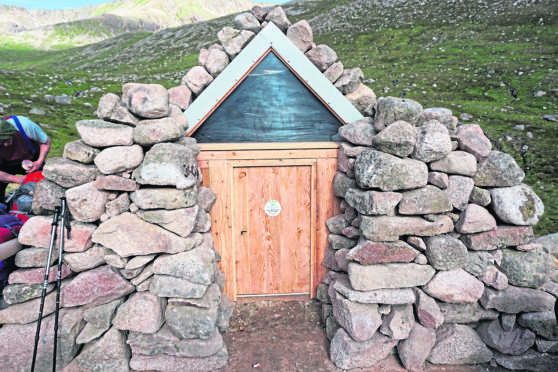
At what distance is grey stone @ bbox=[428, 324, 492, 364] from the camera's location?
17.5ft

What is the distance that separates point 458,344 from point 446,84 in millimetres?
22474

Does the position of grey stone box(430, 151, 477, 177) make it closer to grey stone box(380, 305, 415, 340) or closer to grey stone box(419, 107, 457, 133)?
grey stone box(419, 107, 457, 133)

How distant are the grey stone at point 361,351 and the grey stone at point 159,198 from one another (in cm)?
351

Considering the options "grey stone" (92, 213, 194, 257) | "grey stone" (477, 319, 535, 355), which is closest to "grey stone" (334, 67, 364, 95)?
"grey stone" (92, 213, 194, 257)

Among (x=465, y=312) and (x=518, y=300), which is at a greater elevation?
(x=518, y=300)

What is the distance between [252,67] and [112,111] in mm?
2501

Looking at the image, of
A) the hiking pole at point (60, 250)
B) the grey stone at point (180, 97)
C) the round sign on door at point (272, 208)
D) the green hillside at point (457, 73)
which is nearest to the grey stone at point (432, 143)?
the round sign on door at point (272, 208)

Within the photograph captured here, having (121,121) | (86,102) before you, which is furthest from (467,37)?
(121,121)

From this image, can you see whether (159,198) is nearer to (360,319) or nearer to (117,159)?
(117,159)

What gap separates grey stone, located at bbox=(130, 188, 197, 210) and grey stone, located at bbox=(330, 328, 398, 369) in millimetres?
3512

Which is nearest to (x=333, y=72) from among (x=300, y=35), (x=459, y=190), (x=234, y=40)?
(x=300, y=35)

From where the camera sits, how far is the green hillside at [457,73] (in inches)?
575

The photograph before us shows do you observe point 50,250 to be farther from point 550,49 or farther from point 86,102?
point 550,49

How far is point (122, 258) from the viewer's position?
16.4 ft
